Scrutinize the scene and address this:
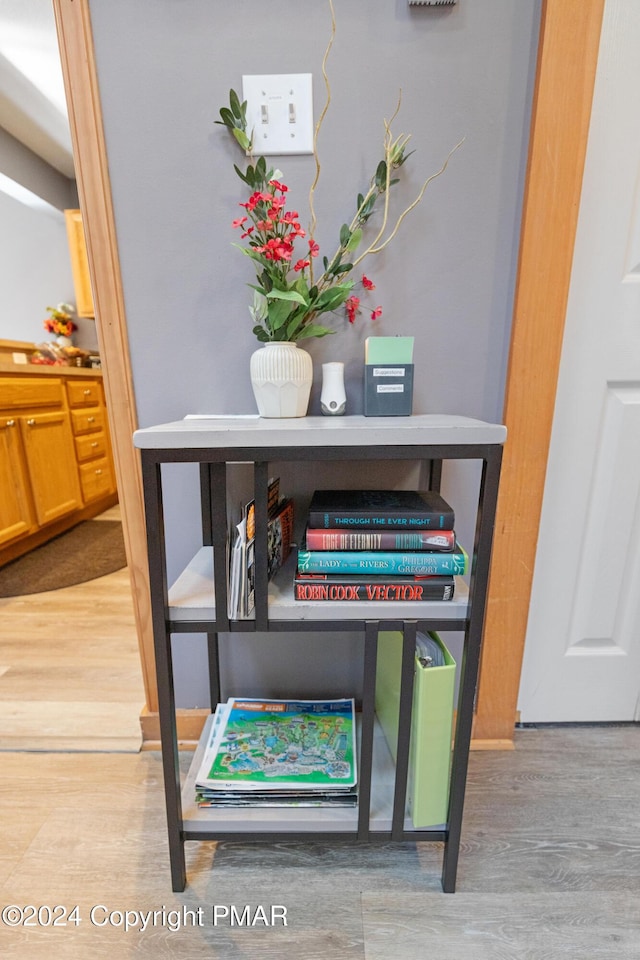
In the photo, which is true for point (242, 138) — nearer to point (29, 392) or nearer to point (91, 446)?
point (29, 392)

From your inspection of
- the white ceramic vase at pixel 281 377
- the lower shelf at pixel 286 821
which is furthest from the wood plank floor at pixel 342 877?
the white ceramic vase at pixel 281 377

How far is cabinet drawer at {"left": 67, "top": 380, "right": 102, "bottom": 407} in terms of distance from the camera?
8.82 feet

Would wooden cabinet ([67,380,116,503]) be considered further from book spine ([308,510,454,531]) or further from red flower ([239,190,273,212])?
book spine ([308,510,454,531])

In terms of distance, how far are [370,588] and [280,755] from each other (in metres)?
0.45

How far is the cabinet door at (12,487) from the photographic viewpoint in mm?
2039

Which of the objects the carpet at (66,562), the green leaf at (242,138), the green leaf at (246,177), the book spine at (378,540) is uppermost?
the green leaf at (242,138)

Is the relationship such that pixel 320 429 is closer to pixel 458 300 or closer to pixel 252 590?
pixel 252 590

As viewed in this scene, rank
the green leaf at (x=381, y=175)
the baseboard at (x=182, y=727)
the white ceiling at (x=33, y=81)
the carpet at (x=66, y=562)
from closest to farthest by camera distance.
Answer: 1. the green leaf at (x=381, y=175)
2. the baseboard at (x=182, y=727)
3. the white ceiling at (x=33, y=81)
4. the carpet at (x=66, y=562)

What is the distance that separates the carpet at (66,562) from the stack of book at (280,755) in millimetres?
1398

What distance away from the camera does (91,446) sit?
2871mm

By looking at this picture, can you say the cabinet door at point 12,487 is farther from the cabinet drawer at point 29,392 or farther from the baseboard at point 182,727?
the baseboard at point 182,727

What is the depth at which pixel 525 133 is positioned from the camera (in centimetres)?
84

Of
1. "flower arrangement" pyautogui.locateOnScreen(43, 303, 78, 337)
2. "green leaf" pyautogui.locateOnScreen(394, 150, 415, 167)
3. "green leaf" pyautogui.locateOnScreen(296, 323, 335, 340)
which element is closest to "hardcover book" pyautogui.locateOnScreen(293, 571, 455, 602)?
"green leaf" pyautogui.locateOnScreen(296, 323, 335, 340)

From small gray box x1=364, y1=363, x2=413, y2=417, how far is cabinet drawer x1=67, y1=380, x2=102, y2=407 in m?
2.46
